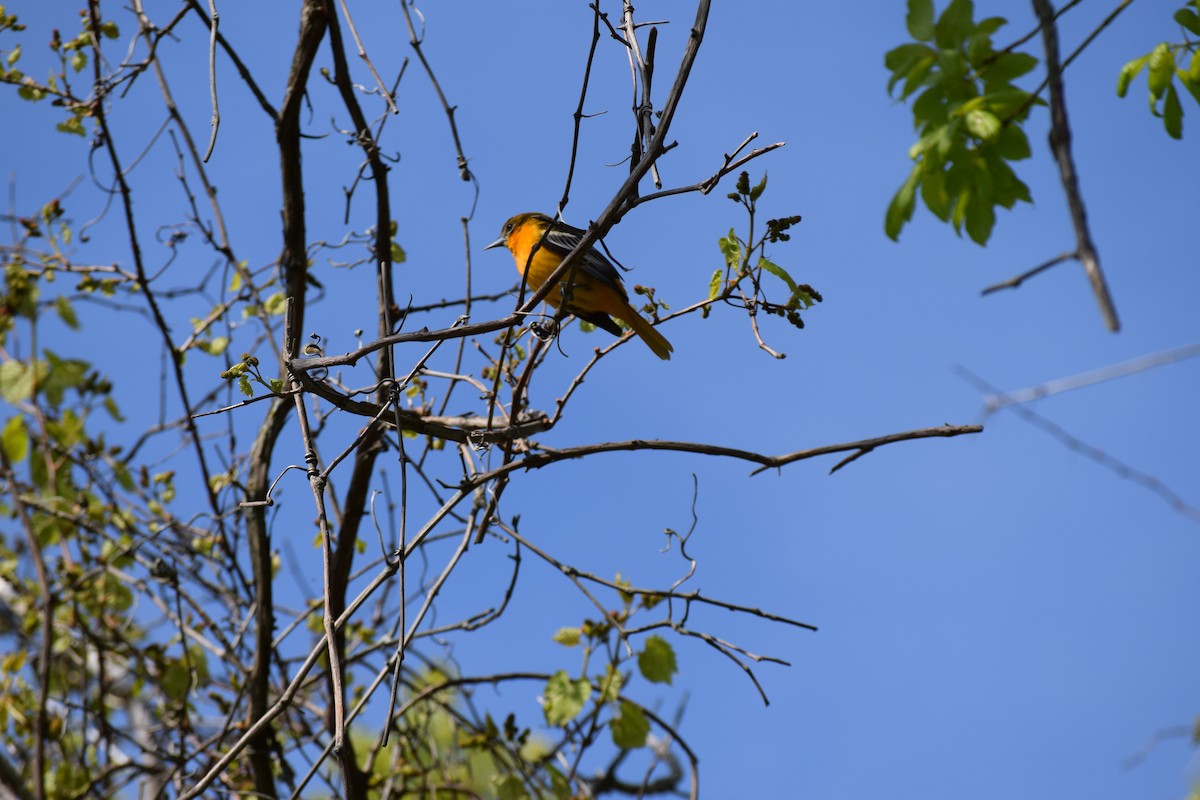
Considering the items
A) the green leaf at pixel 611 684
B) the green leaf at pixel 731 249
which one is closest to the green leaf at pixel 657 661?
the green leaf at pixel 611 684

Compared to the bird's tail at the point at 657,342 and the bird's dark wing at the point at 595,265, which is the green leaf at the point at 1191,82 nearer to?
the bird's tail at the point at 657,342

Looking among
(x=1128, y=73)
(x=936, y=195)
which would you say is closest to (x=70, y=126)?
(x=936, y=195)

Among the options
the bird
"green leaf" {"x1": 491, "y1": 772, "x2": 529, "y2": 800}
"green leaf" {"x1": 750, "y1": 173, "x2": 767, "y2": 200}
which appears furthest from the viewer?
the bird

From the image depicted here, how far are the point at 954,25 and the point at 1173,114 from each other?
63 centimetres

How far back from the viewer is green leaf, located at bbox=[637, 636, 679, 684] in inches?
125

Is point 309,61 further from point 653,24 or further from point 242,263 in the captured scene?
point 653,24

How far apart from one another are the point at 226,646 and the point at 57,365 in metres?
1.42

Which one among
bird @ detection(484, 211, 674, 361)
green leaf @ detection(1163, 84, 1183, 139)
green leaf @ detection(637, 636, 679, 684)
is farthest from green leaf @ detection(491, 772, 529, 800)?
green leaf @ detection(1163, 84, 1183, 139)

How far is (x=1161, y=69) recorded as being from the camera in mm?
2770

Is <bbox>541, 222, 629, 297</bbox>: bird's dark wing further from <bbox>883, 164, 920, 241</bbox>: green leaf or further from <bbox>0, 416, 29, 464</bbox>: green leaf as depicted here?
<bbox>0, 416, 29, 464</bbox>: green leaf

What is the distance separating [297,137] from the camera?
337 cm

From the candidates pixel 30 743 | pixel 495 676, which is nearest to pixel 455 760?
pixel 495 676

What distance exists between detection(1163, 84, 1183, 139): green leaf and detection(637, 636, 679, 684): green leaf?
2001mm

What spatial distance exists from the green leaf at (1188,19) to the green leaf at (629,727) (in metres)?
2.47
